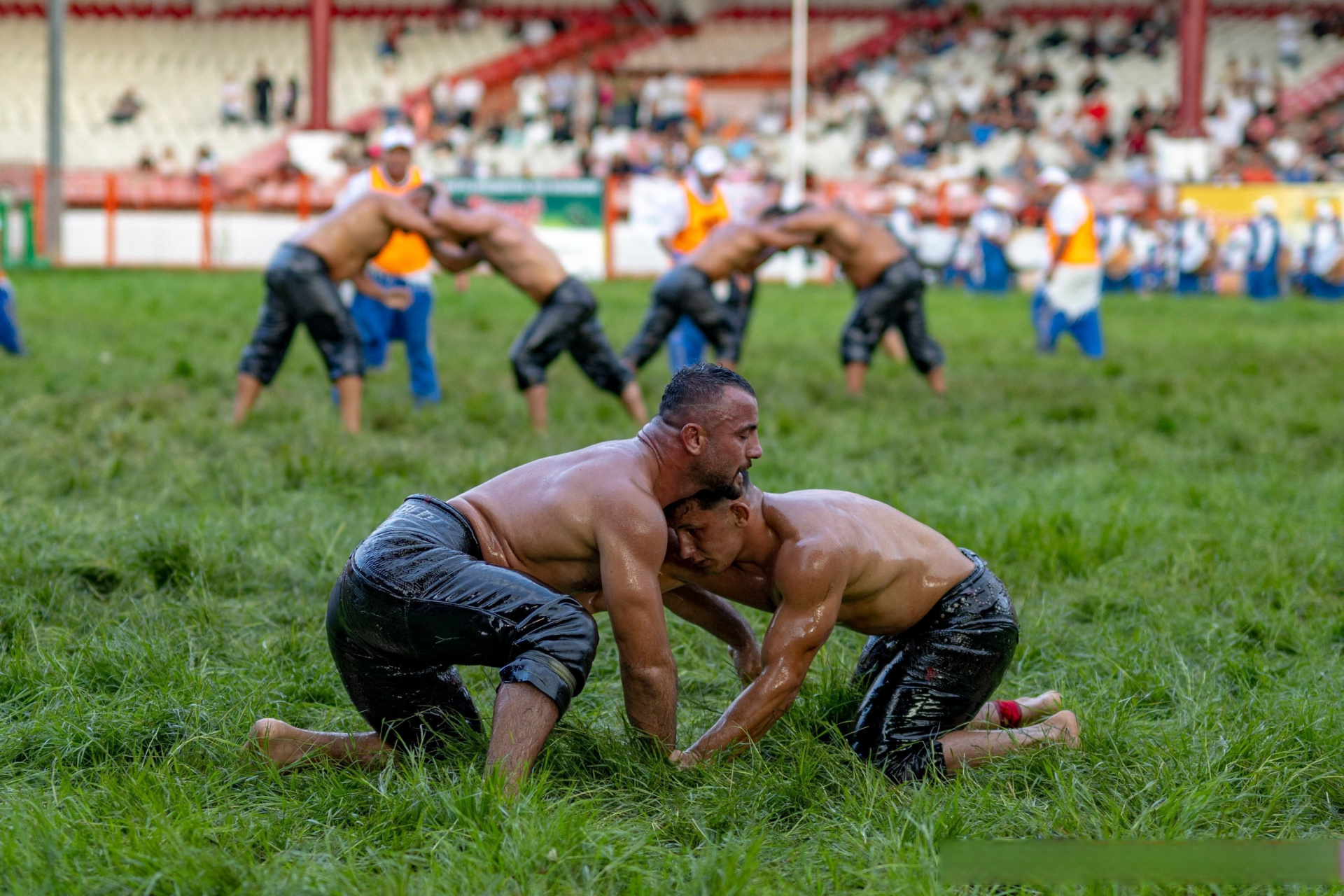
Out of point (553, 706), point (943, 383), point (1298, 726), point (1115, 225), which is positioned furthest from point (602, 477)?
point (1115, 225)

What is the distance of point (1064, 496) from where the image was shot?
6.12m

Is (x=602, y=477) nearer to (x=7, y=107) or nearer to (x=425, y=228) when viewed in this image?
(x=425, y=228)

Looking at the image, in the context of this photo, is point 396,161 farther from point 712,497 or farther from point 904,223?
point 904,223

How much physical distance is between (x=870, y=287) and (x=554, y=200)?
1397 cm

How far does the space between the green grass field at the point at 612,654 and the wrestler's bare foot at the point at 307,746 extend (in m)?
0.07

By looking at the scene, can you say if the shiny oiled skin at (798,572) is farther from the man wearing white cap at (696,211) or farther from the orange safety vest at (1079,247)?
the orange safety vest at (1079,247)

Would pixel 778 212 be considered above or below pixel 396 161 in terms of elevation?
below

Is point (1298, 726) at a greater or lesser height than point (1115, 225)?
lesser

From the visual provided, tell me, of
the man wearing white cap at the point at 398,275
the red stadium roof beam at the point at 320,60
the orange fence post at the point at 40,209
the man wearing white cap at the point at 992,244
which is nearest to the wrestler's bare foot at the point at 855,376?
the man wearing white cap at the point at 398,275

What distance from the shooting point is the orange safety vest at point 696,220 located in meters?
11.5

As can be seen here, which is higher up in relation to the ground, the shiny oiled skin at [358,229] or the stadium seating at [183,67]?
the stadium seating at [183,67]

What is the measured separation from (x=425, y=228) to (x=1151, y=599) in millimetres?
4683

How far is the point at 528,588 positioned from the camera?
121 inches

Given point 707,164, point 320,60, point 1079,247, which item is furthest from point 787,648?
point 320,60
